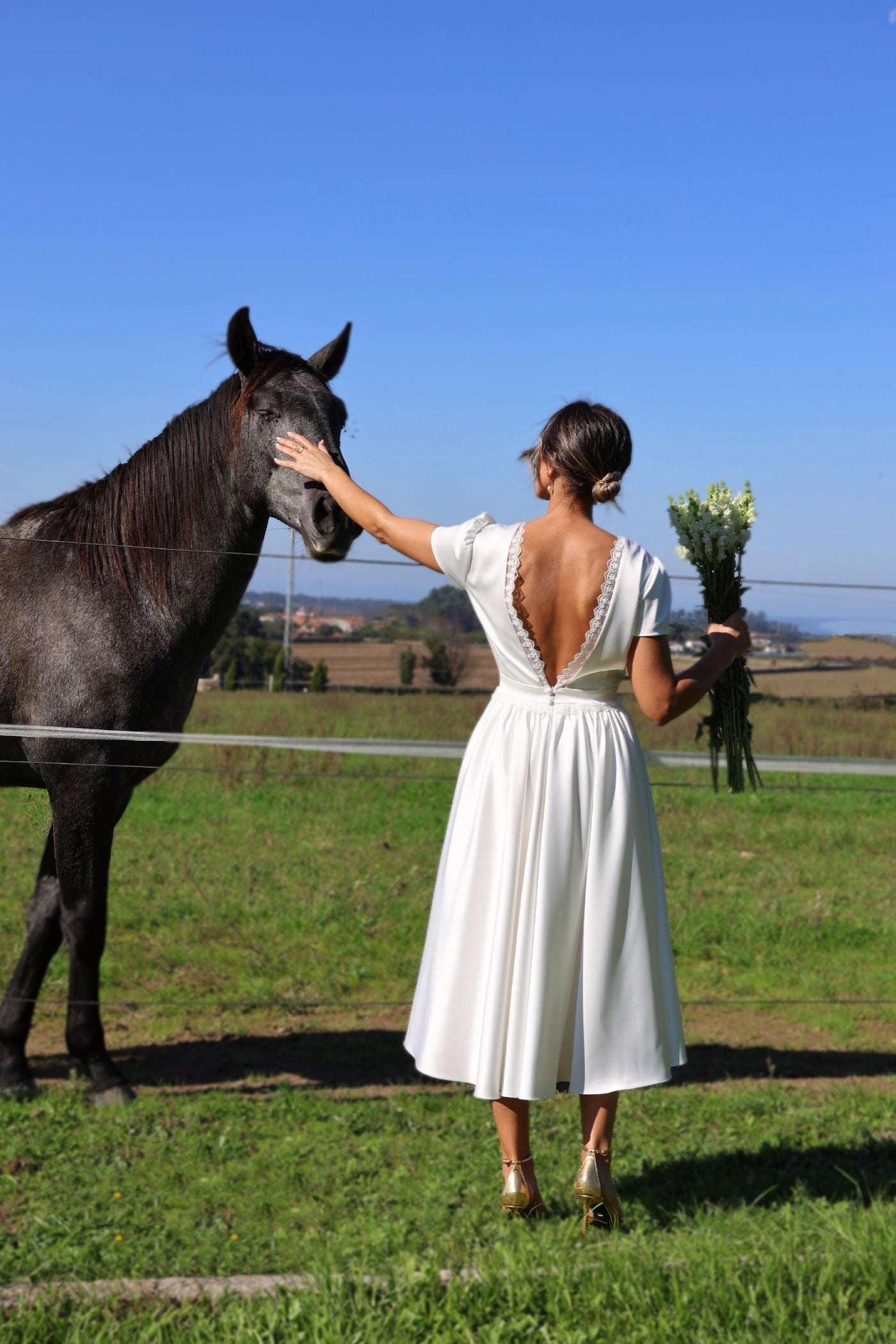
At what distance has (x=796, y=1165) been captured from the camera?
3557 mm

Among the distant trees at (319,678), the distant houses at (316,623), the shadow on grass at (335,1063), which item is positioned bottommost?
the shadow on grass at (335,1063)

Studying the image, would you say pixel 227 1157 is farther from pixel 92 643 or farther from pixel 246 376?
pixel 246 376

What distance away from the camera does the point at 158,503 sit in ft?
12.1

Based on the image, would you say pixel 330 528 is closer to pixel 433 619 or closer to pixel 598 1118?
pixel 433 619

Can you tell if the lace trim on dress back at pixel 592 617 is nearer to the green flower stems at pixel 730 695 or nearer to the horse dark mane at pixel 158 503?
the green flower stems at pixel 730 695

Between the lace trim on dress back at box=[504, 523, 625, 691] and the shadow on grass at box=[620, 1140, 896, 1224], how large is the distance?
175 centimetres

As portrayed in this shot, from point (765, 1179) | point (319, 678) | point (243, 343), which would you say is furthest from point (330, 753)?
point (765, 1179)

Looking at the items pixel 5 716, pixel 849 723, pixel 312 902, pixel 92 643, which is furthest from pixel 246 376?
pixel 849 723

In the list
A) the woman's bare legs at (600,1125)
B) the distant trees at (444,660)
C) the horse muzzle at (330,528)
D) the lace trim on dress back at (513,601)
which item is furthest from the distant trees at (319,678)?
the woman's bare legs at (600,1125)

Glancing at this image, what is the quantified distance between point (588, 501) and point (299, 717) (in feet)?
5.42

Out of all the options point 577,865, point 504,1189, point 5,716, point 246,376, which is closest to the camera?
point 577,865

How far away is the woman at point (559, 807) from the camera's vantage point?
239cm

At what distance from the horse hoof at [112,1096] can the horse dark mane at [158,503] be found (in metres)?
1.84

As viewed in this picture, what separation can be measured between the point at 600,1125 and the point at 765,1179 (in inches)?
47.2
